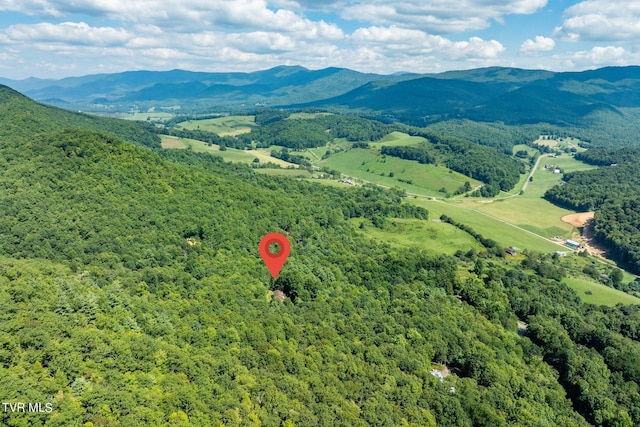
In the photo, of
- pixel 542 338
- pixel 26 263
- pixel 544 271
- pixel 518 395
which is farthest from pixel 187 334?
pixel 544 271

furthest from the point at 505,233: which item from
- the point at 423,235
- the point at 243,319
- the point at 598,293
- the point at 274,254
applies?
the point at 243,319

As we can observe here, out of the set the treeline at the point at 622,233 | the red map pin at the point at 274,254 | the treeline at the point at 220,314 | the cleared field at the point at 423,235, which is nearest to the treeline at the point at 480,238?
the cleared field at the point at 423,235

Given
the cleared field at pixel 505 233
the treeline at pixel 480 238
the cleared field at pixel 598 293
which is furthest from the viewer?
the cleared field at pixel 505 233

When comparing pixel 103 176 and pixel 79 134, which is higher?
pixel 79 134

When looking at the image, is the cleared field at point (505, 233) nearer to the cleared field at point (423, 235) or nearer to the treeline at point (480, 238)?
the treeline at point (480, 238)

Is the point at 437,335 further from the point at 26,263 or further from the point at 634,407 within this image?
the point at 26,263

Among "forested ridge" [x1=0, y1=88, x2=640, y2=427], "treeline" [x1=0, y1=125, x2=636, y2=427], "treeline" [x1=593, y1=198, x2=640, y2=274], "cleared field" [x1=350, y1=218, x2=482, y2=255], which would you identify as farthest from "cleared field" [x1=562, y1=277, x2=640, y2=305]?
"treeline" [x1=593, y1=198, x2=640, y2=274]

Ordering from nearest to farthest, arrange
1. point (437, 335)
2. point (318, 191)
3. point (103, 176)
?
point (437, 335) < point (103, 176) < point (318, 191)
